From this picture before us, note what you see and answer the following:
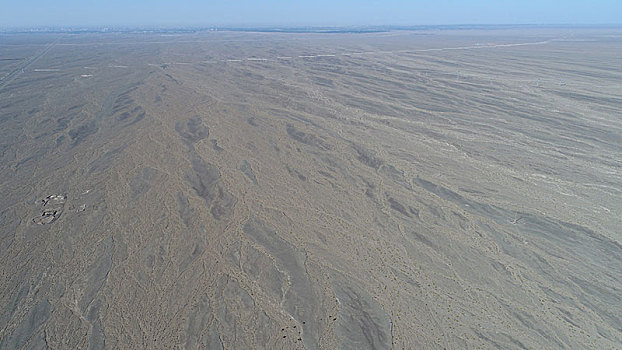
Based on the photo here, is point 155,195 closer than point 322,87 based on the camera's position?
Yes

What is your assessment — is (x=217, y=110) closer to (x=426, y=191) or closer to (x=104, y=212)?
(x=104, y=212)

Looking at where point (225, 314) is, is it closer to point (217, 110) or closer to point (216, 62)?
point (217, 110)

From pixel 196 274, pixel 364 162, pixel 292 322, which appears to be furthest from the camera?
pixel 364 162

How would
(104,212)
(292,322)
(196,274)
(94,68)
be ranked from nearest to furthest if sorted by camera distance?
(292,322)
(196,274)
(104,212)
(94,68)

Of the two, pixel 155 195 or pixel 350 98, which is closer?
pixel 155 195

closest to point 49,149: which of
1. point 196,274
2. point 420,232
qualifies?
point 196,274

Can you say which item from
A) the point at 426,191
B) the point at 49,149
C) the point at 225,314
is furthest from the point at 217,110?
the point at 225,314
